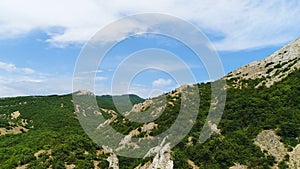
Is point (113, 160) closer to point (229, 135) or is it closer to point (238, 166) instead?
point (229, 135)

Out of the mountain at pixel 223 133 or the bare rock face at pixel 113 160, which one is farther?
the bare rock face at pixel 113 160

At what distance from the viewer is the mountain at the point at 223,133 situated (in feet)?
123

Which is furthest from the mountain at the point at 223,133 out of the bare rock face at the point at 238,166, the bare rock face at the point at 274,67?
the bare rock face at the point at 238,166

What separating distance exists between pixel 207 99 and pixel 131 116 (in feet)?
54.1

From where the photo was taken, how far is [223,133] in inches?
1734

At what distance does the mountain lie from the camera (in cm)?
3738

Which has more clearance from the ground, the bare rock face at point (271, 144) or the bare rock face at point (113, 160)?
the bare rock face at point (271, 144)

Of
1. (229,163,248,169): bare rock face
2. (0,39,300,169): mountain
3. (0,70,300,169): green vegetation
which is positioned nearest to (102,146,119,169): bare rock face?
(0,39,300,169): mountain

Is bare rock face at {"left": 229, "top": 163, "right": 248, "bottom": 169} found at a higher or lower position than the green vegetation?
lower

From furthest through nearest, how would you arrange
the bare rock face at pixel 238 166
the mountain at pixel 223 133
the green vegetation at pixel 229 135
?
the green vegetation at pixel 229 135 → the mountain at pixel 223 133 → the bare rock face at pixel 238 166

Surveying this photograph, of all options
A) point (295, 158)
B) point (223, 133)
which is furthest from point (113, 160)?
point (295, 158)

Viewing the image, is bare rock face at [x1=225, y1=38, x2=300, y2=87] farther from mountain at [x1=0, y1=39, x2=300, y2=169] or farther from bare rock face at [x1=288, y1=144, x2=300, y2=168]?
bare rock face at [x1=288, y1=144, x2=300, y2=168]

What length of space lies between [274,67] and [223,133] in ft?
107

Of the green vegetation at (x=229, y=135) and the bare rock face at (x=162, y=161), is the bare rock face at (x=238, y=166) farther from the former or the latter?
the bare rock face at (x=162, y=161)
